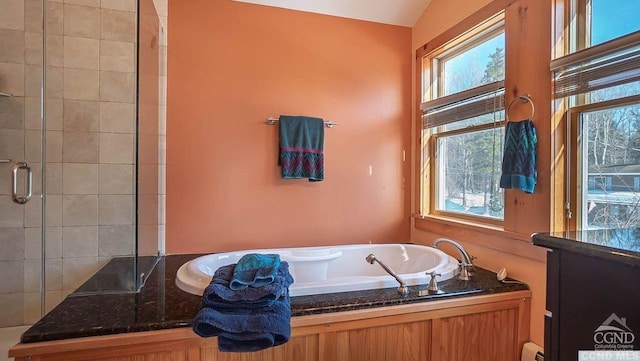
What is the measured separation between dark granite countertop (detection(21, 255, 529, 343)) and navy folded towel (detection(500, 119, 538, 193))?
56 centimetres

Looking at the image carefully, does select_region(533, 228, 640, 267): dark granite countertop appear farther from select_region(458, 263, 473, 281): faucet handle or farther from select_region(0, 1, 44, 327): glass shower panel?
select_region(0, 1, 44, 327): glass shower panel

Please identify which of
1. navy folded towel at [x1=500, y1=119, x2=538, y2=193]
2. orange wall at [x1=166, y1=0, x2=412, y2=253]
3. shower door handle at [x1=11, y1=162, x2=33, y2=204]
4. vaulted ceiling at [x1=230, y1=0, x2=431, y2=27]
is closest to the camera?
navy folded towel at [x1=500, y1=119, x2=538, y2=193]

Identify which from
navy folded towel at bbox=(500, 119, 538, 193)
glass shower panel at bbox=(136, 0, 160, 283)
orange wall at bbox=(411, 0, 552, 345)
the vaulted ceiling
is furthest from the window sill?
glass shower panel at bbox=(136, 0, 160, 283)

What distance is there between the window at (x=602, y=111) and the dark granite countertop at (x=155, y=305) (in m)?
0.59

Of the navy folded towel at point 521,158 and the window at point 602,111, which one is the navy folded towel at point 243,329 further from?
the window at point 602,111

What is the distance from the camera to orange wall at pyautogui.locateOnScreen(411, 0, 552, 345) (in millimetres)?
1809

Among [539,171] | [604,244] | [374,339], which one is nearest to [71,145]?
[374,339]

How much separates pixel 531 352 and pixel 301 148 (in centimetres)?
185

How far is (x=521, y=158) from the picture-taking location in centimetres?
184

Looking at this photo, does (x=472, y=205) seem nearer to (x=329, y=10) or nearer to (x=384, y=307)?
(x=384, y=307)

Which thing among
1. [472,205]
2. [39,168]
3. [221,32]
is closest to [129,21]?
[221,32]

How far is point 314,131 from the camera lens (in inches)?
102

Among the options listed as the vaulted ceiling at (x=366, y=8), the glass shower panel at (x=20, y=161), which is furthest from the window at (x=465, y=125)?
the glass shower panel at (x=20, y=161)

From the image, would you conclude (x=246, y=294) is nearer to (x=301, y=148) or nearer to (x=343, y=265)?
(x=343, y=265)
